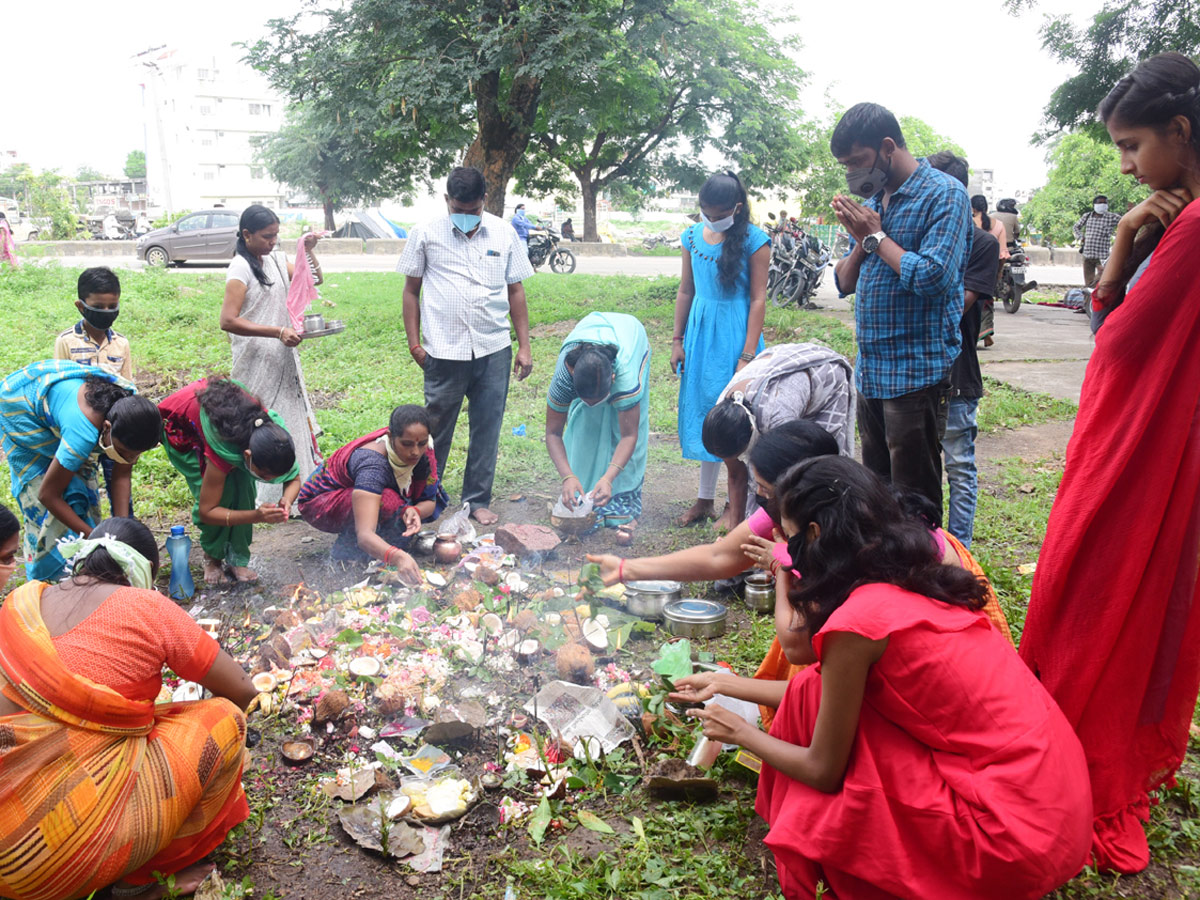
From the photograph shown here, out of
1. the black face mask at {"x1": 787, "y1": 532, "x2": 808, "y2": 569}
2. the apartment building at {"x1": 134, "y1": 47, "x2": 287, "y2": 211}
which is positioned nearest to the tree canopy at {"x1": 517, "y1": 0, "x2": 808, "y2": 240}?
the black face mask at {"x1": 787, "y1": 532, "x2": 808, "y2": 569}

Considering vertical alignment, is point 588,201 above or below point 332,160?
below

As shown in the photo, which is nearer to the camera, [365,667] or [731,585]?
[365,667]

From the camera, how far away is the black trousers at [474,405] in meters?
4.79

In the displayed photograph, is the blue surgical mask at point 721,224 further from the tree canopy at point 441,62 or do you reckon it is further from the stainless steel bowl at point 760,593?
the tree canopy at point 441,62

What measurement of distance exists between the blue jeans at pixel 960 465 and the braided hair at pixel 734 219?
1.35m

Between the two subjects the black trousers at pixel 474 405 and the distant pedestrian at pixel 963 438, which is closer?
the distant pedestrian at pixel 963 438

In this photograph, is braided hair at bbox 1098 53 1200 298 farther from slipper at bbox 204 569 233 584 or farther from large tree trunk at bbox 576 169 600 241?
large tree trunk at bbox 576 169 600 241

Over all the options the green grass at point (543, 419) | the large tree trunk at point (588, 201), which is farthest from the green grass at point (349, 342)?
the large tree trunk at point (588, 201)

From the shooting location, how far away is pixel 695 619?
3.60 meters

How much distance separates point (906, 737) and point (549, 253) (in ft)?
53.4

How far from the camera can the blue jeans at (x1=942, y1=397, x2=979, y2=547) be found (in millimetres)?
3990

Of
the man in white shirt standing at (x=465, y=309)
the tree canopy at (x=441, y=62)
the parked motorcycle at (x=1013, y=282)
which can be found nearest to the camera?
the man in white shirt standing at (x=465, y=309)

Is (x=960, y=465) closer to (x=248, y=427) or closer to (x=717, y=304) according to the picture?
(x=717, y=304)

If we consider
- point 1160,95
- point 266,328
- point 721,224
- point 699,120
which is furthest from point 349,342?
point 699,120
